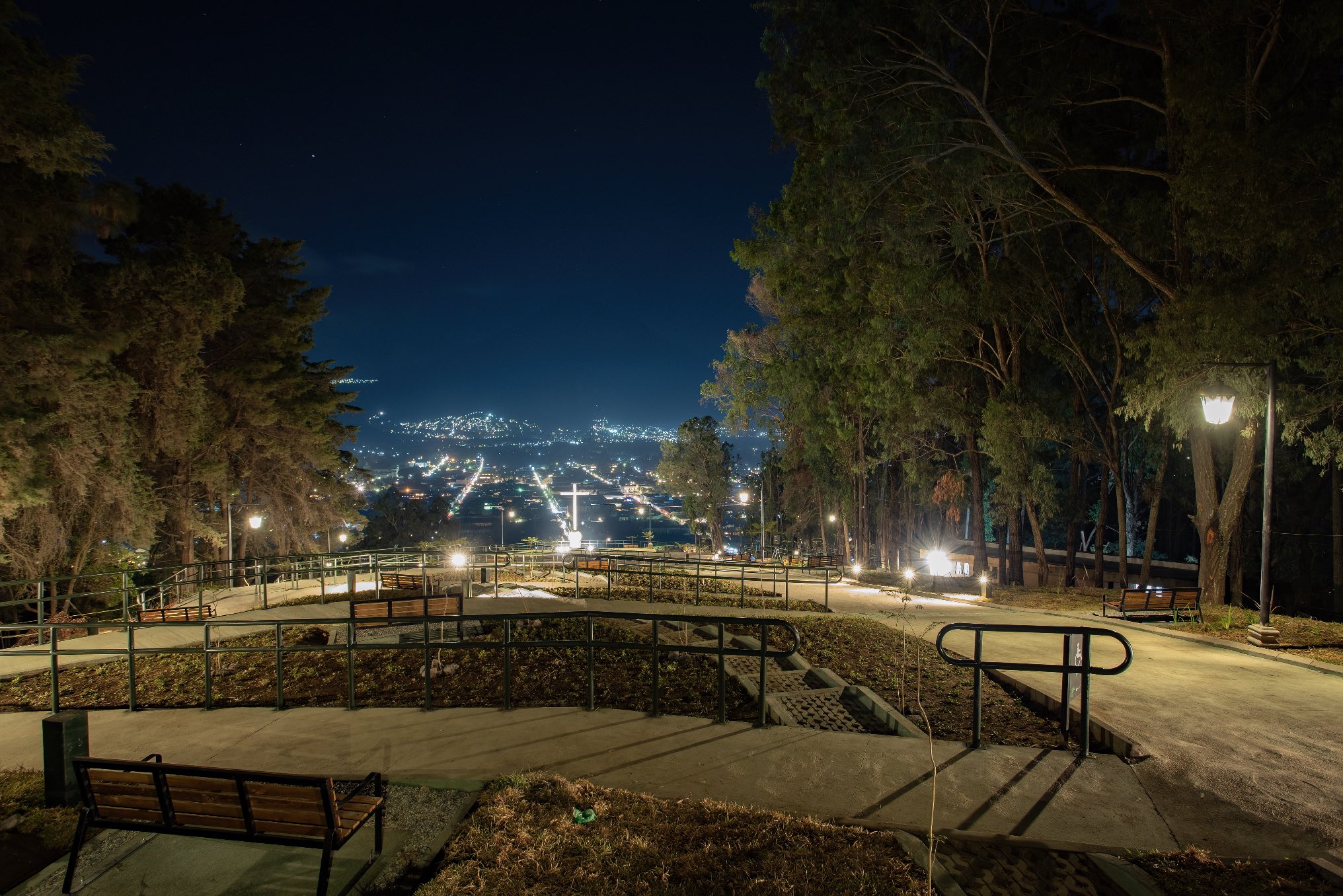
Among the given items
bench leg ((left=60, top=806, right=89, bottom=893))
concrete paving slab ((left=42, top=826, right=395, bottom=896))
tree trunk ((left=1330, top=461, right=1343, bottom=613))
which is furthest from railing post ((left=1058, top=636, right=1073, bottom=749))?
tree trunk ((left=1330, top=461, right=1343, bottom=613))

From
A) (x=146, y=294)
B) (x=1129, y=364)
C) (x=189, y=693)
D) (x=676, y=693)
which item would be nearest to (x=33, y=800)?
(x=189, y=693)

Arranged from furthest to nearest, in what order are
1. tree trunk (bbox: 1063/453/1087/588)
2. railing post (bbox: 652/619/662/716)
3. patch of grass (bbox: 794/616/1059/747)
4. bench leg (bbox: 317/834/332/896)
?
tree trunk (bbox: 1063/453/1087/588), patch of grass (bbox: 794/616/1059/747), railing post (bbox: 652/619/662/716), bench leg (bbox: 317/834/332/896)

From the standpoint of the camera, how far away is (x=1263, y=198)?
35.7 feet

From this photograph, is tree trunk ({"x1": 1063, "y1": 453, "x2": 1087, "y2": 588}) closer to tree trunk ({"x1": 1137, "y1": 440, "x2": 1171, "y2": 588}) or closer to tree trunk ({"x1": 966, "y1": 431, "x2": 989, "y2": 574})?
tree trunk ({"x1": 1137, "y1": 440, "x2": 1171, "y2": 588})

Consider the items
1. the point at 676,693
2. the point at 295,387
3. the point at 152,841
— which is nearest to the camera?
the point at 152,841

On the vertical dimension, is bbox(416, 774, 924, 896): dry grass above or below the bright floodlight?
below

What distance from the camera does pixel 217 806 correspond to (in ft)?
12.5

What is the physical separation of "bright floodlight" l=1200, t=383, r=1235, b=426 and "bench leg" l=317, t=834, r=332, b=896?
13.1 metres

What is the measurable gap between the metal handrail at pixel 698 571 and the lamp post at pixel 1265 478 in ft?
23.8

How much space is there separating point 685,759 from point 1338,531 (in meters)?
30.8

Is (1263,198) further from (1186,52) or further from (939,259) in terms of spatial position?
(939,259)

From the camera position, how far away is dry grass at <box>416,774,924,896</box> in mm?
3570

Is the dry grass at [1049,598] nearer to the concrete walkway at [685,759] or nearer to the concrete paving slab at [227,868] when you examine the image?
the concrete walkway at [685,759]

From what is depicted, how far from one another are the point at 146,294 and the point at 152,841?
64.2 ft
